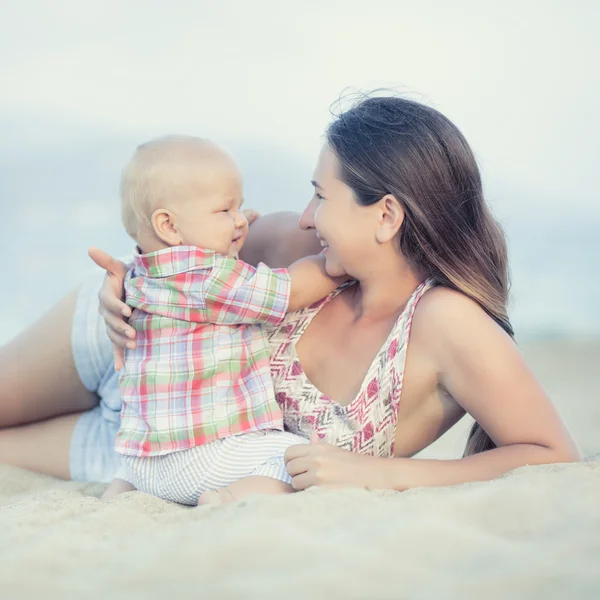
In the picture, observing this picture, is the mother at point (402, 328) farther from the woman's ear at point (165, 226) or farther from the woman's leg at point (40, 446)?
the woman's leg at point (40, 446)

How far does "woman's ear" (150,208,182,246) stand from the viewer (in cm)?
252

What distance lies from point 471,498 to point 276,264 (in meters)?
1.42

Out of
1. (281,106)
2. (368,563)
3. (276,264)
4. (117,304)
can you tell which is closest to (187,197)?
(117,304)

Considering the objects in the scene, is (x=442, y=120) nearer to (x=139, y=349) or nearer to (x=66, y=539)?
(x=139, y=349)

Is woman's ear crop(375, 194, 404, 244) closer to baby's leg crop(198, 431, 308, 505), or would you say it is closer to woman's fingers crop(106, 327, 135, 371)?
baby's leg crop(198, 431, 308, 505)

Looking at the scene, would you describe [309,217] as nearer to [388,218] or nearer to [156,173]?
[388,218]

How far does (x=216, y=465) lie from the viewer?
2434 millimetres

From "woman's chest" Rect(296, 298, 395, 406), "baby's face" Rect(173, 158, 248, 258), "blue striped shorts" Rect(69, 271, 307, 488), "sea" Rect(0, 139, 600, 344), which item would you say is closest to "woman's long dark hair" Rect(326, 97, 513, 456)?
"woman's chest" Rect(296, 298, 395, 406)

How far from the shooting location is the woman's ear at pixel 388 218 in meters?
2.55

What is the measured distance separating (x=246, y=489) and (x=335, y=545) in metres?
0.74

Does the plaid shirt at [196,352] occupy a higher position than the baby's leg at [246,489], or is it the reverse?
the plaid shirt at [196,352]

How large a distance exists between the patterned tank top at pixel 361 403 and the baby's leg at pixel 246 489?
26 centimetres

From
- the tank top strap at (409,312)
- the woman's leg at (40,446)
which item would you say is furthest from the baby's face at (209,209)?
the woman's leg at (40,446)

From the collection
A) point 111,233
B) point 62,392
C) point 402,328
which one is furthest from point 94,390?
point 111,233
